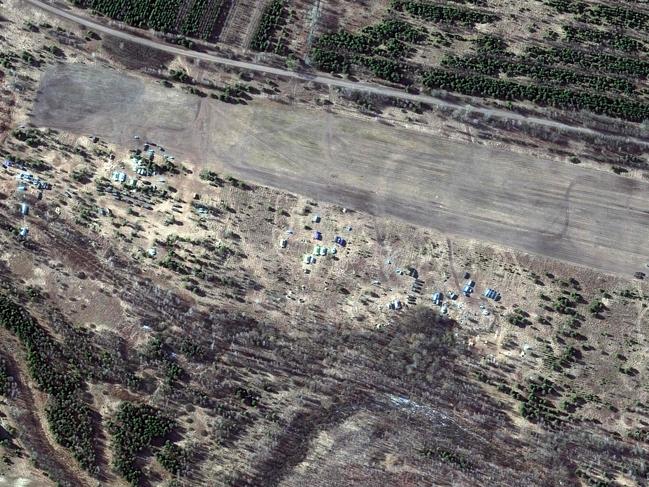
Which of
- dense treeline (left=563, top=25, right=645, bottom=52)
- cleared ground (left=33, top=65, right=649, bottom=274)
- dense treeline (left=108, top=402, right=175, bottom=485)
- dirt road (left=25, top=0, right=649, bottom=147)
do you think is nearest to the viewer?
dense treeline (left=108, top=402, right=175, bottom=485)

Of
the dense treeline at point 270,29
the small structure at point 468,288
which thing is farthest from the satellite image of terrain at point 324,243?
the dense treeline at point 270,29

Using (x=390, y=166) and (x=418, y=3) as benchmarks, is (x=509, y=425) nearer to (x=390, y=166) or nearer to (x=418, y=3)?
(x=390, y=166)

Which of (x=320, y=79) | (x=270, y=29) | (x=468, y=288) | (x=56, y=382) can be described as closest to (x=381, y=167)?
(x=320, y=79)

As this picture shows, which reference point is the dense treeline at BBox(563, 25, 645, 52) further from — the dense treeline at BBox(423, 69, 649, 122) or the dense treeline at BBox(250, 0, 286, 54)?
the dense treeline at BBox(250, 0, 286, 54)

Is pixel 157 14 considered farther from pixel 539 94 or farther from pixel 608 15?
pixel 608 15

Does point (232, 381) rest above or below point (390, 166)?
below

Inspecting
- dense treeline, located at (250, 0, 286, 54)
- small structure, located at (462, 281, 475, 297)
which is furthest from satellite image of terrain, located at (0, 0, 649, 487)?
dense treeline, located at (250, 0, 286, 54)

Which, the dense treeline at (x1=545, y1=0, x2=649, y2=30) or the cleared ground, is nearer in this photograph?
the cleared ground

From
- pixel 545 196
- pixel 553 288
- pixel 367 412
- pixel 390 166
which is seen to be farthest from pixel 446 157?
pixel 367 412
